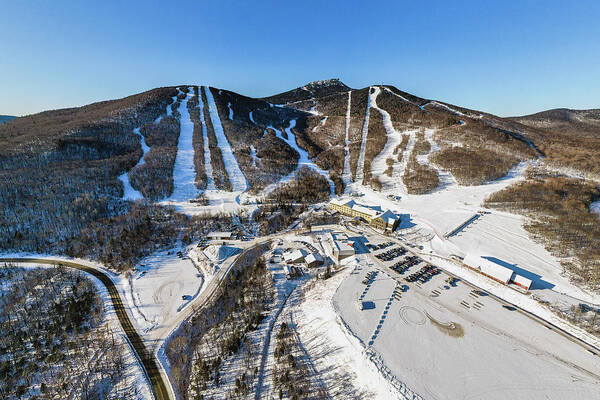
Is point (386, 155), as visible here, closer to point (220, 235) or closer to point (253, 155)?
point (253, 155)

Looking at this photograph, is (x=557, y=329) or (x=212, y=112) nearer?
(x=557, y=329)

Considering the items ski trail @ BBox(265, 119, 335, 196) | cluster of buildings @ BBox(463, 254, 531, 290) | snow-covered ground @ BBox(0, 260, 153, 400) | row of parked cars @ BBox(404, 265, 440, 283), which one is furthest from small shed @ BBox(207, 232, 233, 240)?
cluster of buildings @ BBox(463, 254, 531, 290)

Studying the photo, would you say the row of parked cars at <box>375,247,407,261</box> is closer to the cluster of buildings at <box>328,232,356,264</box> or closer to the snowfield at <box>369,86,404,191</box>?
the cluster of buildings at <box>328,232,356,264</box>

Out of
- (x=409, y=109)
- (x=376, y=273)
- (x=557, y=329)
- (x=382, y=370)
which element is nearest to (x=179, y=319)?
(x=382, y=370)

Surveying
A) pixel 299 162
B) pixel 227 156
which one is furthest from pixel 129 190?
pixel 299 162

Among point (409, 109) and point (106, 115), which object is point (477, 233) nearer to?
point (409, 109)

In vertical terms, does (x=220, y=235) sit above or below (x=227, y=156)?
below

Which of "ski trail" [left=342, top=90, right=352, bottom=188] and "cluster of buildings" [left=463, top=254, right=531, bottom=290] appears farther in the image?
"ski trail" [left=342, top=90, right=352, bottom=188]
